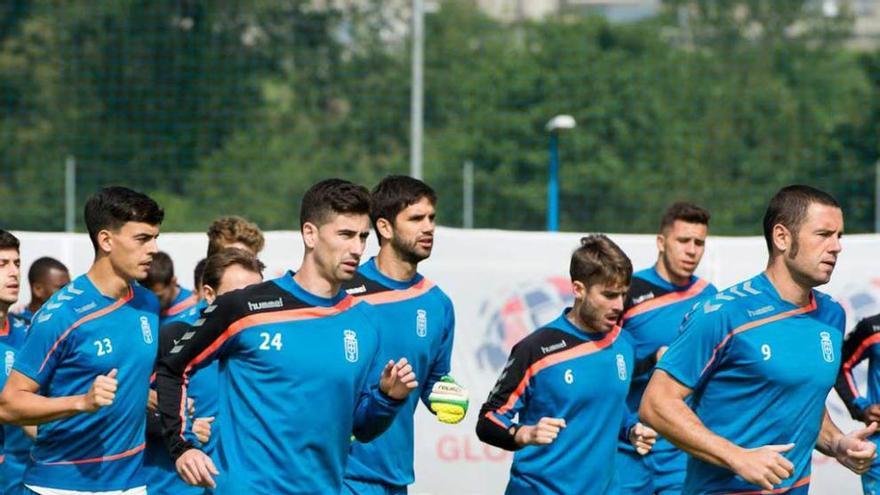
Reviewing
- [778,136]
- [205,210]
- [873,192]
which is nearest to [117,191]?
[205,210]

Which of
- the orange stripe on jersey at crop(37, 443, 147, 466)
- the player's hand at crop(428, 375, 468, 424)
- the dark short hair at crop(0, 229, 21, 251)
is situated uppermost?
the dark short hair at crop(0, 229, 21, 251)

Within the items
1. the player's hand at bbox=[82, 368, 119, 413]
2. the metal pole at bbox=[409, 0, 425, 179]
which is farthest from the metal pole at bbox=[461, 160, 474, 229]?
the player's hand at bbox=[82, 368, 119, 413]

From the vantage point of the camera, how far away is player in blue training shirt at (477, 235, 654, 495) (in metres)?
8.39

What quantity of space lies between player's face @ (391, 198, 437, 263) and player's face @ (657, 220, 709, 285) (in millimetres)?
2572

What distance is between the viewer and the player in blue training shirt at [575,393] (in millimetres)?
8391

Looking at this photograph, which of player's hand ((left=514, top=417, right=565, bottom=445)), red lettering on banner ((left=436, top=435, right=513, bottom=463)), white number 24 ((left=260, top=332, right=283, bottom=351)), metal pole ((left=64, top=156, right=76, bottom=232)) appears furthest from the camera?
metal pole ((left=64, top=156, right=76, bottom=232))

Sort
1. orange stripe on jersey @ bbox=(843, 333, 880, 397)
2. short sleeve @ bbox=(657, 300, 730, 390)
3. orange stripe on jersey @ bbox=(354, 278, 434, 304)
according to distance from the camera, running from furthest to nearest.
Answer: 1. orange stripe on jersey @ bbox=(843, 333, 880, 397)
2. orange stripe on jersey @ bbox=(354, 278, 434, 304)
3. short sleeve @ bbox=(657, 300, 730, 390)

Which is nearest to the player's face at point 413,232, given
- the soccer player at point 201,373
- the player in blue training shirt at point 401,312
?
the player in blue training shirt at point 401,312

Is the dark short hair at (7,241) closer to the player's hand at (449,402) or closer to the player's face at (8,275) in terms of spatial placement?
the player's face at (8,275)

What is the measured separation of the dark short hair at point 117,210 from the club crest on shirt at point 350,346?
1.63 m

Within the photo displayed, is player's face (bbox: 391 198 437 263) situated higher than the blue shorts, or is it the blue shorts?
player's face (bbox: 391 198 437 263)

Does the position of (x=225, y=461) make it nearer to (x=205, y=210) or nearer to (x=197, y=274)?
(x=197, y=274)

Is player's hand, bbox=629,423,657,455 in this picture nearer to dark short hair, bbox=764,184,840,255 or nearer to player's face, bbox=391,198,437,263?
player's face, bbox=391,198,437,263

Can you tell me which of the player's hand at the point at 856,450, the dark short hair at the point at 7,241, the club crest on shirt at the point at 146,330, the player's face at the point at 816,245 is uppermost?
the player's face at the point at 816,245
